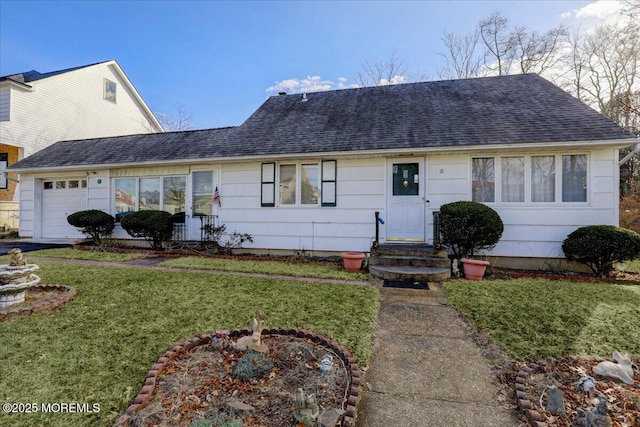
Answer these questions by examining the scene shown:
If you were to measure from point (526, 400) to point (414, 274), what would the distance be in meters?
3.78

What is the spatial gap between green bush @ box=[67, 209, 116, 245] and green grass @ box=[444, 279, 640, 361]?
394 inches

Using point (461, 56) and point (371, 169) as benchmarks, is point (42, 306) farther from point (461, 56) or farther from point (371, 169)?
point (461, 56)

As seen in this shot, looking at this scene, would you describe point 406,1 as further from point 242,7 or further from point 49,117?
point 49,117

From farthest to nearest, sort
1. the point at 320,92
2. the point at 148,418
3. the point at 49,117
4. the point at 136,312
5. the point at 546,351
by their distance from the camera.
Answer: the point at 49,117 < the point at 320,92 < the point at 136,312 < the point at 546,351 < the point at 148,418

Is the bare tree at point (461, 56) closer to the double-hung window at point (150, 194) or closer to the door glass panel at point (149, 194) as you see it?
the double-hung window at point (150, 194)

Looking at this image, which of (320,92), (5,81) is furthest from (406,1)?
(5,81)

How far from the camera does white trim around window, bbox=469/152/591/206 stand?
6957mm

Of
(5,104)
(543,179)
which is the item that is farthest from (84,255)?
(543,179)

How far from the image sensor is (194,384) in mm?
2445

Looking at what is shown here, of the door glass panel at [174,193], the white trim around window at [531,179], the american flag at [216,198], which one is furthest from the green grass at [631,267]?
the door glass panel at [174,193]

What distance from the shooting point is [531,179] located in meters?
7.14

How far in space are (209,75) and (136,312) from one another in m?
16.7

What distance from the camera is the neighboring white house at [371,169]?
6980 millimetres

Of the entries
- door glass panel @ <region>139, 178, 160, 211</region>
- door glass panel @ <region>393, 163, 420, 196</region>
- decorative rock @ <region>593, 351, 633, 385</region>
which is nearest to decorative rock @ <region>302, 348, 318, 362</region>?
decorative rock @ <region>593, 351, 633, 385</region>
